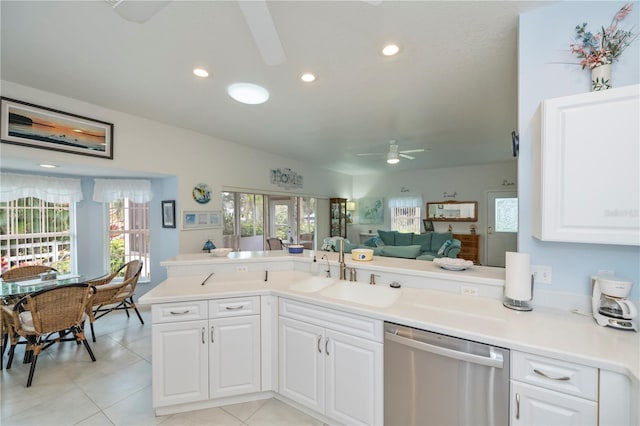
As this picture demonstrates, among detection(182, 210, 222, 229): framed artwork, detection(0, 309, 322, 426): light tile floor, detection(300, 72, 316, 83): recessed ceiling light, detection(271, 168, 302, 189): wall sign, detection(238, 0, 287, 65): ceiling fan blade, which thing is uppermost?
detection(300, 72, 316, 83): recessed ceiling light

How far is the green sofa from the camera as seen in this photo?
16.4ft

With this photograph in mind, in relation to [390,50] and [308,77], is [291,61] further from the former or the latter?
[390,50]

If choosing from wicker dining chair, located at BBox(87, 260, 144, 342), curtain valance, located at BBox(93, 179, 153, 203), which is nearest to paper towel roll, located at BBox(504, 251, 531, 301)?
wicker dining chair, located at BBox(87, 260, 144, 342)

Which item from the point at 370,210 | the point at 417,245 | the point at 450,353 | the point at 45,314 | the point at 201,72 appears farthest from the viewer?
the point at 370,210

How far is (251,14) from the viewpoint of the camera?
3.59 ft

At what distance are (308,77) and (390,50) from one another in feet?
2.43

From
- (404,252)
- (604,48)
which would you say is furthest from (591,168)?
(404,252)

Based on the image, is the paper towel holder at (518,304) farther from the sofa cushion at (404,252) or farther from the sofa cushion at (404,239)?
the sofa cushion at (404,239)

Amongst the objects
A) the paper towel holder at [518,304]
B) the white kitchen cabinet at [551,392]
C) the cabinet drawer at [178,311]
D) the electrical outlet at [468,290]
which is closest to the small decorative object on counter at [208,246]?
the cabinet drawer at [178,311]

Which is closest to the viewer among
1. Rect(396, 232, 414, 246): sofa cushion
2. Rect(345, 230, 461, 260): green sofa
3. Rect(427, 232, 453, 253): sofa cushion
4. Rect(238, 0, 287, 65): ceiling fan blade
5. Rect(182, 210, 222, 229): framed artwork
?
Rect(238, 0, 287, 65): ceiling fan blade

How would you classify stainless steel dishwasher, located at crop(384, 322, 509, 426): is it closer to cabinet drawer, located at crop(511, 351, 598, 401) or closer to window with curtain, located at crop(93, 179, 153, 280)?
cabinet drawer, located at crop(511, 351, 598, 401)

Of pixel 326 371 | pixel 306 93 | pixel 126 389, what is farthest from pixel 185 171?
pixel 326 371

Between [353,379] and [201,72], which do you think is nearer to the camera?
[353,379]

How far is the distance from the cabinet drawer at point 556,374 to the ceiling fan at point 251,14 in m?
1.87
